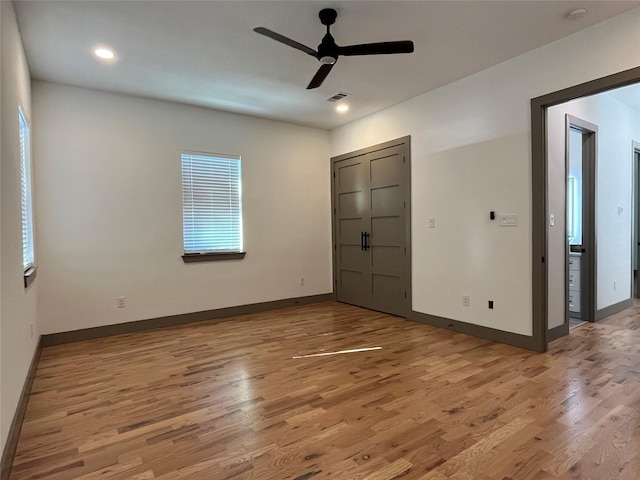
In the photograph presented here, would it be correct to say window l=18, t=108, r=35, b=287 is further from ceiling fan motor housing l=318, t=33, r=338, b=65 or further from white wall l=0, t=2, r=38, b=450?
ceiling fan motor housing l=318, t=33, r=338, b=65

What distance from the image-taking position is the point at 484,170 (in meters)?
3.93

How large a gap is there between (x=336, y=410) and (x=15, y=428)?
1902mm

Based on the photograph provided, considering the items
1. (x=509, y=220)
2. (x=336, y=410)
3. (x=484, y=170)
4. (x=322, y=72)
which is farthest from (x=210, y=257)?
(x=509, y=220)

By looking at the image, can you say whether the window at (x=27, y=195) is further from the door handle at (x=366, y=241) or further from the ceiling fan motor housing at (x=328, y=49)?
the door handle at (x=366, y=241)

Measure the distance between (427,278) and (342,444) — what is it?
2.90 m

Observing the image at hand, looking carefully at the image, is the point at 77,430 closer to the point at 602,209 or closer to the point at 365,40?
the point at 365,40

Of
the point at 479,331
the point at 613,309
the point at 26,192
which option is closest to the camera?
the point at 26,192

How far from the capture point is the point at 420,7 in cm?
271

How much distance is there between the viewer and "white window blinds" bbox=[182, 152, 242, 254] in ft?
16.0

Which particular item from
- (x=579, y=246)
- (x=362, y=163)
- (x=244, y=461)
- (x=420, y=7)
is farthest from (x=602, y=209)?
(x=244, y=461)

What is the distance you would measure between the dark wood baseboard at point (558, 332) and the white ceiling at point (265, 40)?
2773mm

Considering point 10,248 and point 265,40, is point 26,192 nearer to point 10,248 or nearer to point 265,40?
point 10,248

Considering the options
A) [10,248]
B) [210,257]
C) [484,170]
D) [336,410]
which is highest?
[484,170]

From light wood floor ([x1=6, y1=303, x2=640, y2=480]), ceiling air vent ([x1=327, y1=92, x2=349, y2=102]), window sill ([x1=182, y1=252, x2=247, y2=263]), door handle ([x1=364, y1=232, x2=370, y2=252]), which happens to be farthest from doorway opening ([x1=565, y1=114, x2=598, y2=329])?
window sill ([x1=182, y1=252, x2=247, y2=263])
